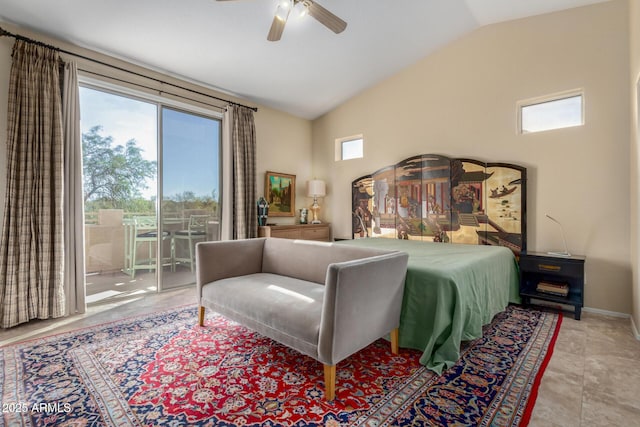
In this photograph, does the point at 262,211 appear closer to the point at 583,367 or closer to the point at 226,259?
the point at 226,259

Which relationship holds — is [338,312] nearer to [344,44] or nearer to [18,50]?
[344,44]

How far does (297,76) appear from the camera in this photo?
4.11m

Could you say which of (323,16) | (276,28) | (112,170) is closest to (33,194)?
(112,170)

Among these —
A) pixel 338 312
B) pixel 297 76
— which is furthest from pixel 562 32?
pixel 338 312

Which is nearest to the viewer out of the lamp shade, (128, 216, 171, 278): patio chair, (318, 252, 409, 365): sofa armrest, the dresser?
(318, 252, 409, 365): sofa armrest

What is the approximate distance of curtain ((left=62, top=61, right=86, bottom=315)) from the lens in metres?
2.94

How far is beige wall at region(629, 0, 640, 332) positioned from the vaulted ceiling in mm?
661

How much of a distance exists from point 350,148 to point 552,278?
11.2ft

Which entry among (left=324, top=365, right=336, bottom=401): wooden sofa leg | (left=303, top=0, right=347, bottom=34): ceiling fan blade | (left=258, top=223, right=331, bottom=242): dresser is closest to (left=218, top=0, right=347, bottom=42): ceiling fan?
(left=303, top=0, right=347, bottom=34): ceiling fan blade

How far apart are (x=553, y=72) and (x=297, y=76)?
119 inches

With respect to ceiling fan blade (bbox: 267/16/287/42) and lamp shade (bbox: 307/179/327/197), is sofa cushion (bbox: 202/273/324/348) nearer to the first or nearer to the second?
ceiling fan blade (bbox: 267/16/287/42)

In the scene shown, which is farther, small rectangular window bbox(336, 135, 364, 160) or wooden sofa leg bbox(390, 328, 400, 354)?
small rectangular window bbox(336, 135, 364, 160)

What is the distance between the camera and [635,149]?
255 cm

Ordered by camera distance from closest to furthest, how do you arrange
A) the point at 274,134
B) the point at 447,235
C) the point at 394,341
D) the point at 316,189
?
the point at 394,341 < the point at 447,235 < the point at 274,134 < the point at 316,189
